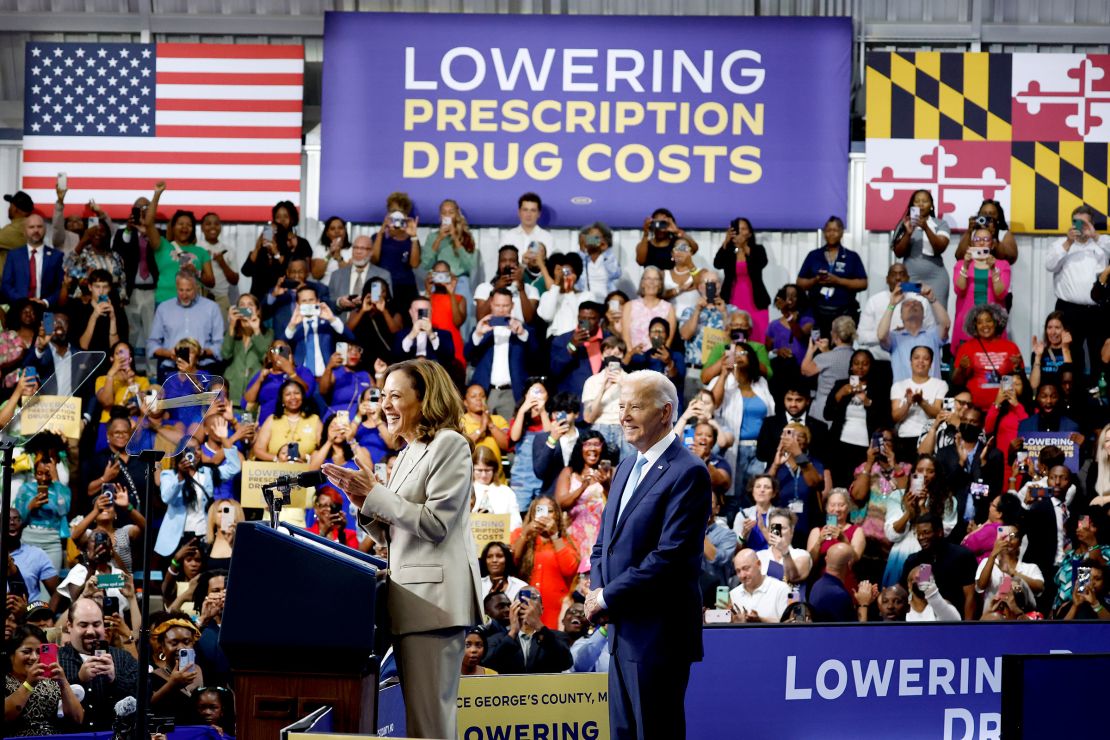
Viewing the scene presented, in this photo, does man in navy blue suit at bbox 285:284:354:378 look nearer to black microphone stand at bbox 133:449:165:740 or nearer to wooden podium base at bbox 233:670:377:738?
black microphone stand at bbox 133:449:165:740

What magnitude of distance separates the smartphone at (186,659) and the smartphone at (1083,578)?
4.96 m

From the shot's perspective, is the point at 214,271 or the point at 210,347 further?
the point at 214,271

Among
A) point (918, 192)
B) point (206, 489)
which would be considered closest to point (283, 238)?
point (206, 489)

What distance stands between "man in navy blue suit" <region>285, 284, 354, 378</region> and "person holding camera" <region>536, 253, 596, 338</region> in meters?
1.57

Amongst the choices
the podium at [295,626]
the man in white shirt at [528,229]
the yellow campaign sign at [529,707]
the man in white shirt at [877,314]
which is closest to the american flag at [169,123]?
the man in white shirt at [528,229]

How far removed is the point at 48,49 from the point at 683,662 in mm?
11135

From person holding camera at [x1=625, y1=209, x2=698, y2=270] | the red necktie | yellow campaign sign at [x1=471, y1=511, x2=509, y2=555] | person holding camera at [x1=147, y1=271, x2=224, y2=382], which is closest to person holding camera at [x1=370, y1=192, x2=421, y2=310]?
person holding camera at [x1=147, y1=271, x2=224, y2=382]

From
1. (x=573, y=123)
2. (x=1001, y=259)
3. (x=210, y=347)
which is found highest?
(x=573, y=123)

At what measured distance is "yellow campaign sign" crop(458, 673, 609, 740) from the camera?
228 inches

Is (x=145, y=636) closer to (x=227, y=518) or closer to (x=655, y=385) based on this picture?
(x=655, y=385)

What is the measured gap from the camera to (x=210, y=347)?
11.7m

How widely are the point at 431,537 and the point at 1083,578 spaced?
564 cm

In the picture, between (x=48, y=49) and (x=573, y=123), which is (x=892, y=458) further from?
(x=48, y=49)

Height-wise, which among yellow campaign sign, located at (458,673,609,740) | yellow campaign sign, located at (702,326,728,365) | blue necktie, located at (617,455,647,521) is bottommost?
yellow campaign sign, located at (458,673,609,740)
